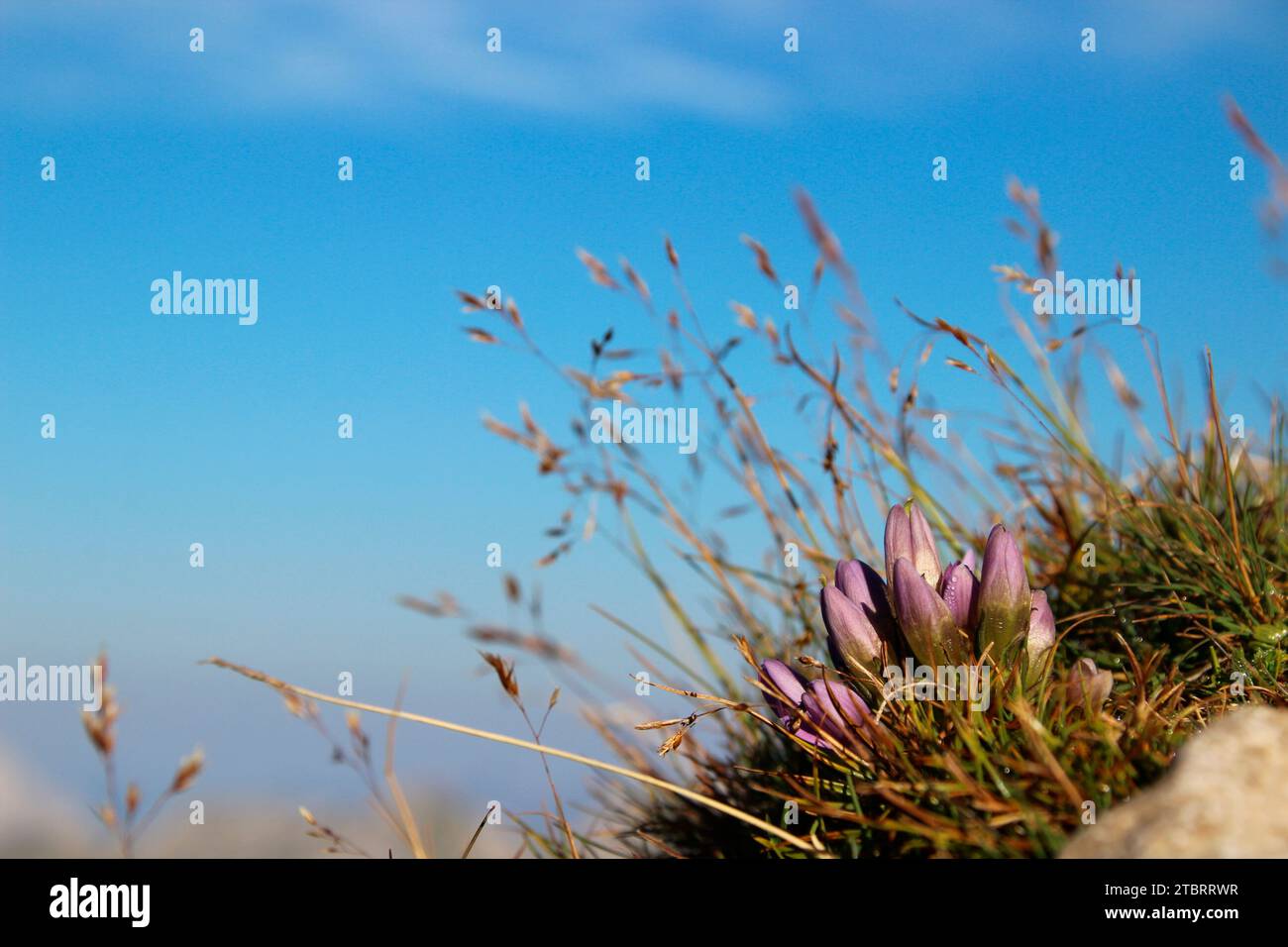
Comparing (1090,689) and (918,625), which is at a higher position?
(918,625)

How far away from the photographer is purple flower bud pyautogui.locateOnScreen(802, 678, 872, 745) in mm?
1868

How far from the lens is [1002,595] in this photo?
192cm

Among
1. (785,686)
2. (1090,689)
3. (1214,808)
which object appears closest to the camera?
(1214,808)

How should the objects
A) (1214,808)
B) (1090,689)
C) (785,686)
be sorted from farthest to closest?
(785,686)
(1090,689)
(1214,808)

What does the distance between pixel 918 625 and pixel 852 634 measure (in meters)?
0.14

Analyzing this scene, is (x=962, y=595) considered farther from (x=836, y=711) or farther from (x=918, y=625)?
(x=836, y=711)

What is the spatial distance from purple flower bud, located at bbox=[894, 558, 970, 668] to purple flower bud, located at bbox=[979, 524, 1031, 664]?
0.06 meters

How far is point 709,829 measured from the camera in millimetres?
2455

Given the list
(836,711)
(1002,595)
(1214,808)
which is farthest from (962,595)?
(1214,808)

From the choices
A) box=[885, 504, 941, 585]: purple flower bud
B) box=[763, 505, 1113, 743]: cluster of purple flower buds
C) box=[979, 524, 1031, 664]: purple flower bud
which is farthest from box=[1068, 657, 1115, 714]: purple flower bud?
box=[885, 504, 941, 585]: purple flower bud

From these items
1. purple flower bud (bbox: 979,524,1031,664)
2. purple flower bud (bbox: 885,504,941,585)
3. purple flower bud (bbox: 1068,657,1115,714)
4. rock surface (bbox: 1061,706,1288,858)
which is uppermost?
purple flower bud (bbox: 885,504,941,585)

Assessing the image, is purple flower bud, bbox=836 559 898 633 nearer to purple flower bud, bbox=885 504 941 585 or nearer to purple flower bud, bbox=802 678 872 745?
purple flower bud, bbox=885 504 941 585
